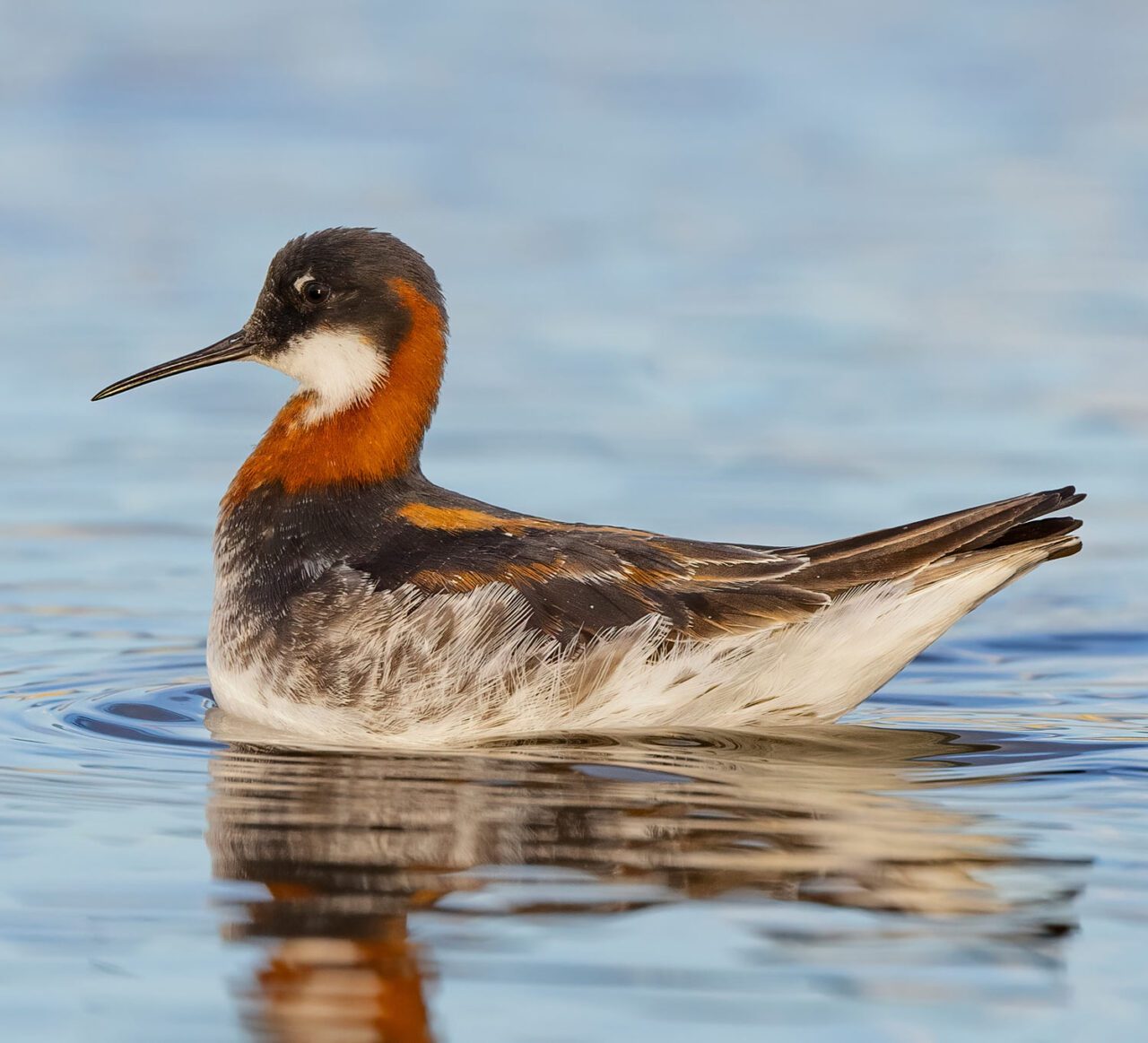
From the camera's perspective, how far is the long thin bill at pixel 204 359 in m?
9.40

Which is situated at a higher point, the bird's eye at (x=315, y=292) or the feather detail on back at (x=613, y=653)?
the bird's eye at (x=315, y=292)

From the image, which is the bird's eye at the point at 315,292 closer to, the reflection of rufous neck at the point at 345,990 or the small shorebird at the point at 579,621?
the small shorebird at the point at 579,621

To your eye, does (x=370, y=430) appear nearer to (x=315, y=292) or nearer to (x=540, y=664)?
(x=315, y=292)

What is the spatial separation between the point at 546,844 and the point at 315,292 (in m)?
3.50

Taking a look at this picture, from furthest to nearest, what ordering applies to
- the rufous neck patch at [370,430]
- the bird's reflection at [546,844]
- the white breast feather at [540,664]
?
the rufous neck patch at [370,430] < the white breast feather at [540,664] < the bird's reflection at [546,844]

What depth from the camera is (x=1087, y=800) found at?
280 inches

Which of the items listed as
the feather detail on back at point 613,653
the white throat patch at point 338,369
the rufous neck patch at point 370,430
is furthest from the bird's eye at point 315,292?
the feather detail on back at point 613,653

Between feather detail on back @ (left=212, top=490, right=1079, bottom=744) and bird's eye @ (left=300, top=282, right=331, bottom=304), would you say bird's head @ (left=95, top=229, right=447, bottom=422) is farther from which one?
feather detail on back @ (left=212, top=490, right=1079, bottom=744)

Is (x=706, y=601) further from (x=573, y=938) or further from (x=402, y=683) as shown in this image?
(x=573, y=938)

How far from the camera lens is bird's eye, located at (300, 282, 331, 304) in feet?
30.1

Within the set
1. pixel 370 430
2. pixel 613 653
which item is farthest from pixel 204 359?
pixel 613 653

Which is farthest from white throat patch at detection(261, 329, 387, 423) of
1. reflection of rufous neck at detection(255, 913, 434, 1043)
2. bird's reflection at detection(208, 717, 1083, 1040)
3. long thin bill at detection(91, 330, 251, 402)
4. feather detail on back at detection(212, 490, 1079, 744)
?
reflection of rufous neck at detection(255, 913, 434, 1043)

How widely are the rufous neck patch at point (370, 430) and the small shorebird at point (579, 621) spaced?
0.36 m

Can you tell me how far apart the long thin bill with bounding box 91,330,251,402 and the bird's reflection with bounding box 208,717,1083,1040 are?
2.03 meters
